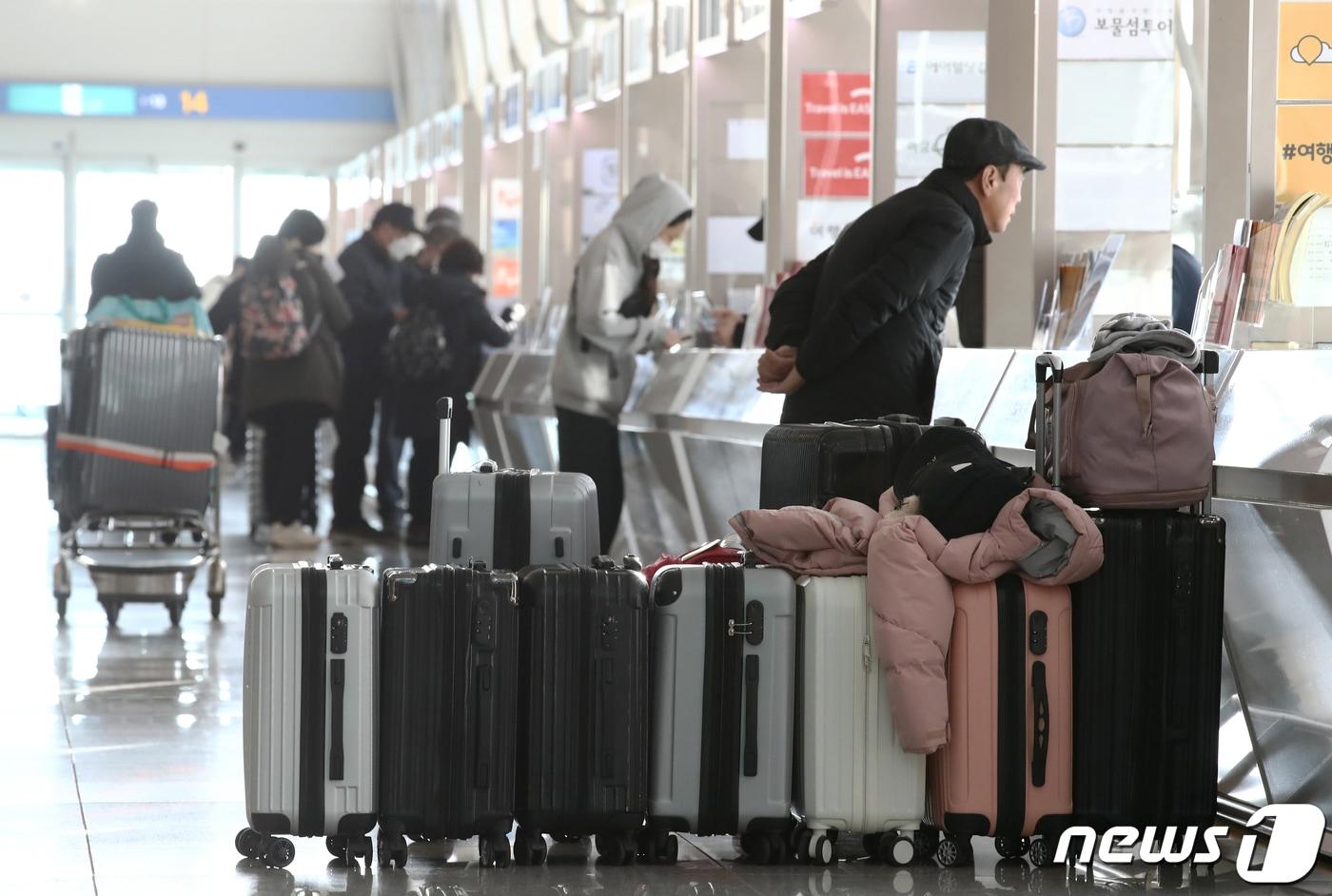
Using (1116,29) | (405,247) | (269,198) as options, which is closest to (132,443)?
(1116,29)

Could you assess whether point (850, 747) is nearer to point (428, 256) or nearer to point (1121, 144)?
point (1121, 144)

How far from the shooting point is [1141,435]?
4.04 metres

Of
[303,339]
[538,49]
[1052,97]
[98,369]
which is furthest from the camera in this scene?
[538,49]

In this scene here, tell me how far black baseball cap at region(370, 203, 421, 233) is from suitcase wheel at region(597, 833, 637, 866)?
27.4ft

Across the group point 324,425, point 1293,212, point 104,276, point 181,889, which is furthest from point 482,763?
point 324,425

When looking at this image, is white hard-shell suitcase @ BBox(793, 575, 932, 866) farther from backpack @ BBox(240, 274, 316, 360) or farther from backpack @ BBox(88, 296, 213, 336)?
backpack @ BBox(240, 274, 316, 360)

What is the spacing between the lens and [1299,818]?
13.8 ft

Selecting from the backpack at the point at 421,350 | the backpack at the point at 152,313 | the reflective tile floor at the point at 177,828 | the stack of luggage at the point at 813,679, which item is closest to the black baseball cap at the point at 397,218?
the backpack at the point at 421,350

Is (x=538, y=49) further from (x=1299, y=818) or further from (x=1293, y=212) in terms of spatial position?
(x=1299, y=818)

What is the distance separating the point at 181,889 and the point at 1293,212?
2.91m

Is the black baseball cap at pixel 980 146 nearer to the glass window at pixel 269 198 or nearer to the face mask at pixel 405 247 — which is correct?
the face mask at pixel 405 247

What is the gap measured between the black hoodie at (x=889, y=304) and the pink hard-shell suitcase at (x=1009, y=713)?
1.26 meters

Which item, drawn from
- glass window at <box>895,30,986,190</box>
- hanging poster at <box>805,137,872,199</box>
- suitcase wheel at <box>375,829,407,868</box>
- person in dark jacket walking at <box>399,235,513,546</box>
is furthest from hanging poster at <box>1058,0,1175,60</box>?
person in dark jacket walking at <box>399,235,513,546</box>

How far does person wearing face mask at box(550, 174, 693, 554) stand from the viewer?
8.11 metres
